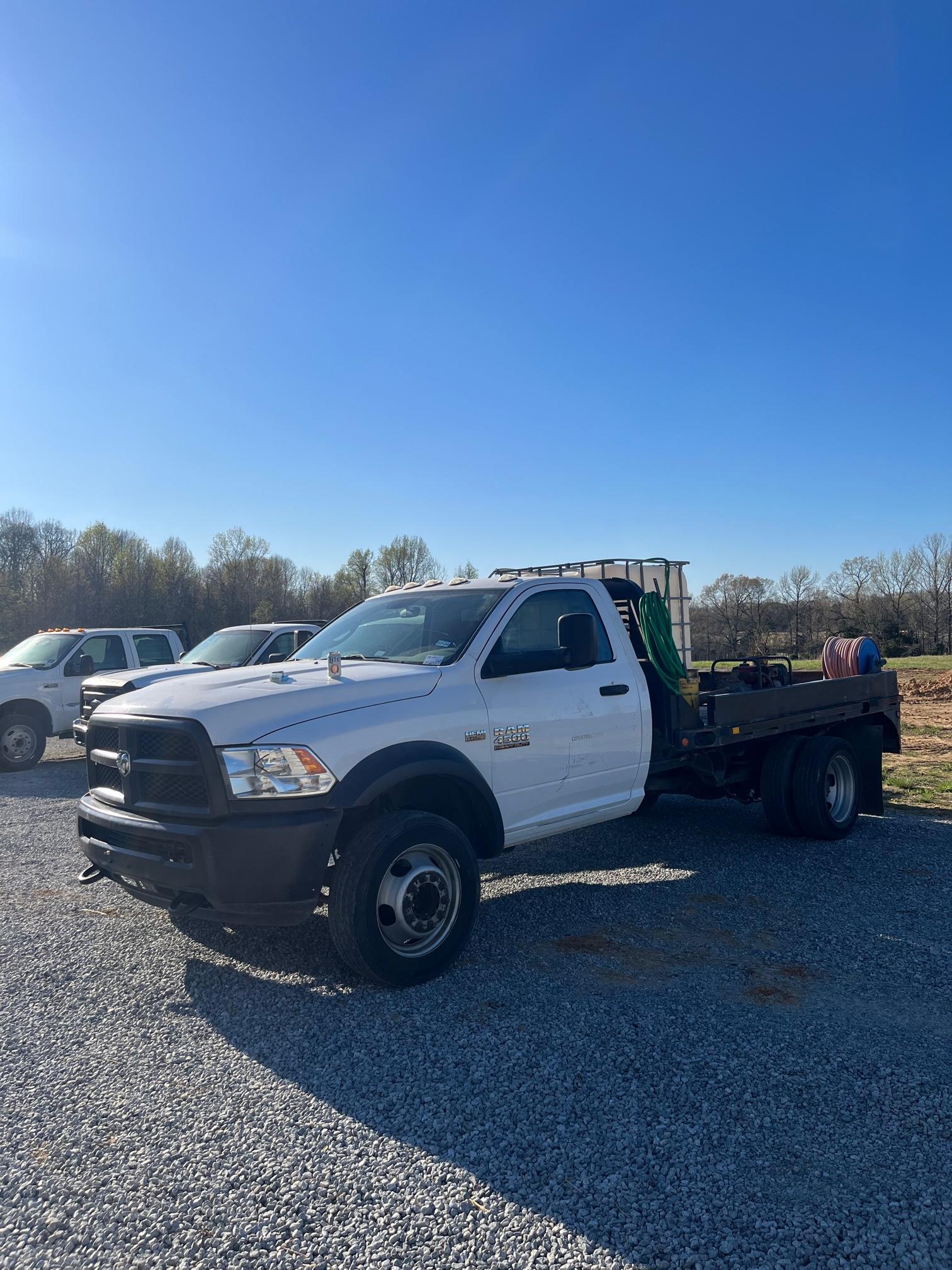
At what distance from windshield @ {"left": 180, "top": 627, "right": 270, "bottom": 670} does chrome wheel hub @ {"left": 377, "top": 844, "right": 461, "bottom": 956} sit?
8.54 m

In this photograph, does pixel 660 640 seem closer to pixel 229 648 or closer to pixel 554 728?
pixel 554 728

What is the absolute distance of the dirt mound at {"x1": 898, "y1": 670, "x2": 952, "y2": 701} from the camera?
22750 mm

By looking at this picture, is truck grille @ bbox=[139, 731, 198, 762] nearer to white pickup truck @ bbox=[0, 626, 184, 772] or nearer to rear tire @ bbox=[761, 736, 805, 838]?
rear tire @ bbox=[761, 736, 805, 838]

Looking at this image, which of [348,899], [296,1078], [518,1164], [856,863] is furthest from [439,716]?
[856,863]

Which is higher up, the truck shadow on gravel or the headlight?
the headlight

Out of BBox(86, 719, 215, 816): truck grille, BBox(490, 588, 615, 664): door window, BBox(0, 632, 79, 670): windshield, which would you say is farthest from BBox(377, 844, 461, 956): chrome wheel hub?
BBox(0, 632, 79, 670): windshield

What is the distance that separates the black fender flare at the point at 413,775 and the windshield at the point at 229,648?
826cm

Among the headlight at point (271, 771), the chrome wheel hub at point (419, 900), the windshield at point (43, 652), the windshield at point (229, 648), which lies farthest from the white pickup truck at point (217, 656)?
the headlight at point (271, 771)

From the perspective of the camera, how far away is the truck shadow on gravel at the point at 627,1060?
2.84 meters

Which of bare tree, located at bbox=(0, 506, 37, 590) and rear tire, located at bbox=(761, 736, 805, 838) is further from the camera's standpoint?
bare tree, located at bbox=(0, 506, 37, 590)

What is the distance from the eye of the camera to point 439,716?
15.8 ft

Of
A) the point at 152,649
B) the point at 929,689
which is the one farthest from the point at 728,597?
the point at 152,649

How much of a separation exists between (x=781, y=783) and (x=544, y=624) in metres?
3.14

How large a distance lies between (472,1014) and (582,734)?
2002mm
